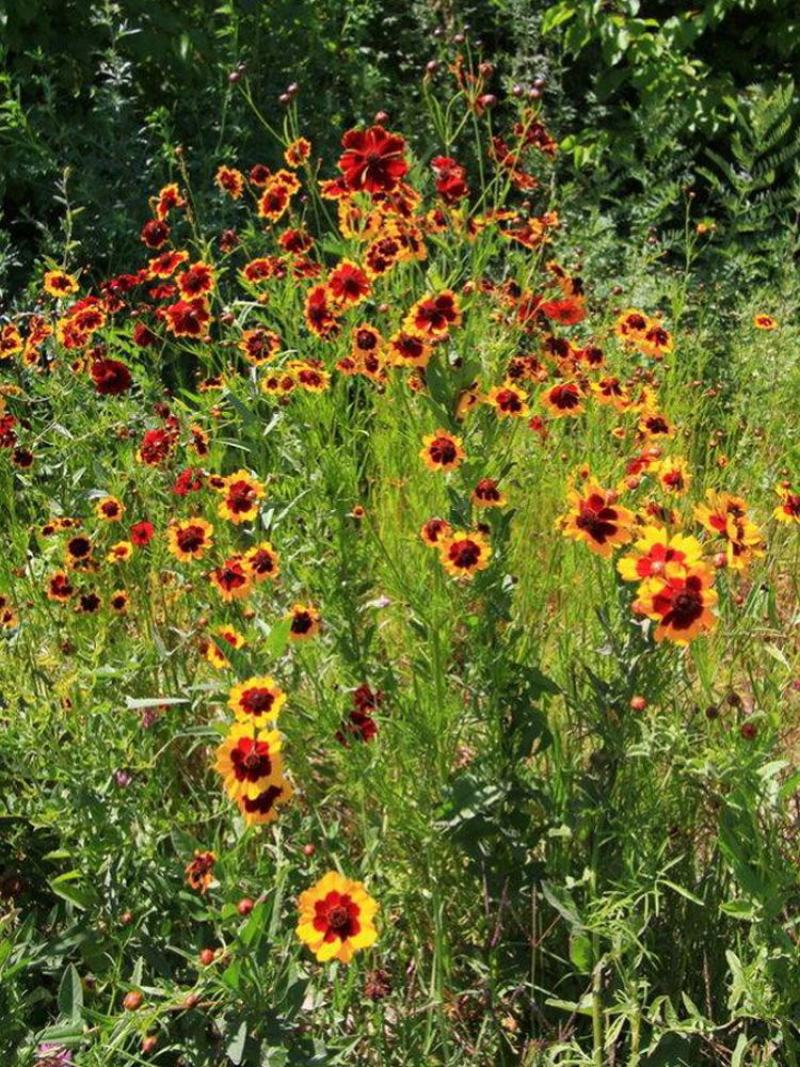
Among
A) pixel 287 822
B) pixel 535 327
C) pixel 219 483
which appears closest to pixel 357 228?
pixel 535 327

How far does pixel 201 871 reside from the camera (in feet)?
4.99

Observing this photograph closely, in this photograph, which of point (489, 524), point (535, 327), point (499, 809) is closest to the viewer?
point (499, 809)

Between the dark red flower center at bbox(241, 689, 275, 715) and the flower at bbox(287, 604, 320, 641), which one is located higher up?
the dark red flower center at bbox(241, 689, 275, 715)

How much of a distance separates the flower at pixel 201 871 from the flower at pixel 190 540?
0.56 metres

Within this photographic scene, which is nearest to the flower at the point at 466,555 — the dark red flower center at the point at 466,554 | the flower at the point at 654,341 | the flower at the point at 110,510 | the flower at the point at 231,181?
the dark red flower center at the point at 466,554

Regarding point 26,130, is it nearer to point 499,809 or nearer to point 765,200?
point 765,200

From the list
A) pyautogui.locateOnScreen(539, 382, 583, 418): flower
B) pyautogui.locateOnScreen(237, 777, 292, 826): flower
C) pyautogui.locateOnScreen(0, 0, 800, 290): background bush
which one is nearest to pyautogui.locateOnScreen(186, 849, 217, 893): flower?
pyautogui.locateOnScreen(237, 777, 292, 826): flower

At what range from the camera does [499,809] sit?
66.4 inches

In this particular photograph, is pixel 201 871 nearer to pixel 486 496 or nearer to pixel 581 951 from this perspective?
pixel 581 951

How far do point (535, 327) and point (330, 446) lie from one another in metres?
0.83

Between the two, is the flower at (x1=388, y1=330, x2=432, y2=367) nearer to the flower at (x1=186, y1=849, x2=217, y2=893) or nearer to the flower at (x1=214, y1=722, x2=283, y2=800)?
the flower at (x1=214, y1=722, x2=283, y2=800)

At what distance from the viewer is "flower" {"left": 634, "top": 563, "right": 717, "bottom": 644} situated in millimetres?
1434

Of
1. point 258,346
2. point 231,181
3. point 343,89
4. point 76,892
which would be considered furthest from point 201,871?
point 343,89

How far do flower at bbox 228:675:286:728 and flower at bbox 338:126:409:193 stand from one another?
2.50 ft
